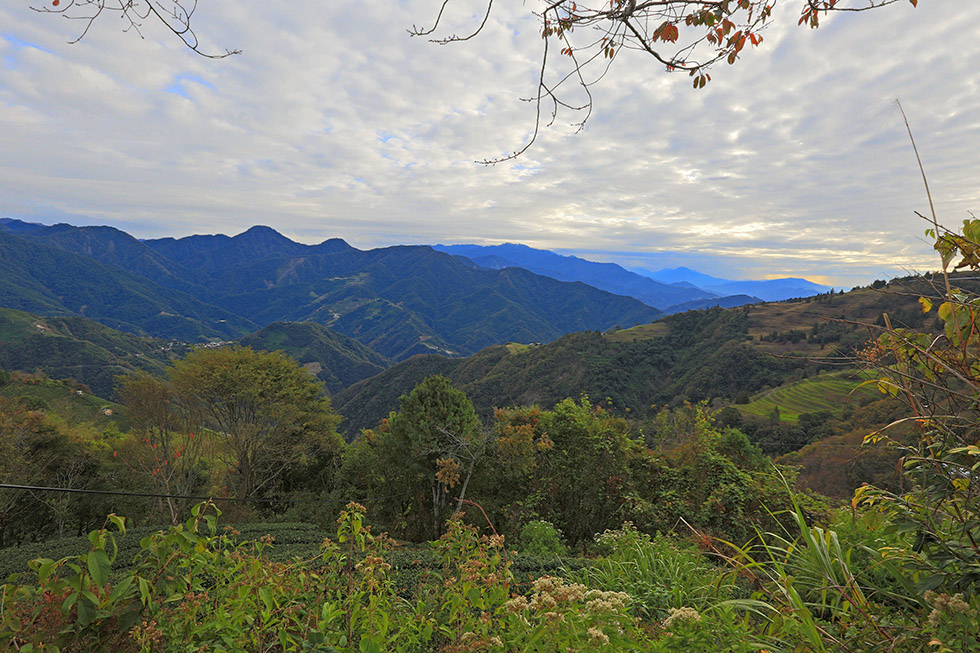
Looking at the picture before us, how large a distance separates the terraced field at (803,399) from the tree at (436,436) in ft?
129

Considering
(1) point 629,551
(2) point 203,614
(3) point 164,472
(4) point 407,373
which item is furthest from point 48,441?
(4) point 407,373

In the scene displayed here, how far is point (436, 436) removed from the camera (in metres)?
9.91

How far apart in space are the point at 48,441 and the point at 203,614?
59.0 feet

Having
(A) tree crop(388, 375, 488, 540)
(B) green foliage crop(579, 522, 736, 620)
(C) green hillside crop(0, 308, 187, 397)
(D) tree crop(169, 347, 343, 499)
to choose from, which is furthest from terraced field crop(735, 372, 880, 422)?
(C) green hillside crop(0, 308, 187, 397)

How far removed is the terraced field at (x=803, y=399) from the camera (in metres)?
40.9

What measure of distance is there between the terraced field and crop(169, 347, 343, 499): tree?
133 ft

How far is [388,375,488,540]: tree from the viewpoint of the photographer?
9.70 m

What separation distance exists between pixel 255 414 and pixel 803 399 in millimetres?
52607

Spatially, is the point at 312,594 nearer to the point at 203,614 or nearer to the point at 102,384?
the point at 203,614

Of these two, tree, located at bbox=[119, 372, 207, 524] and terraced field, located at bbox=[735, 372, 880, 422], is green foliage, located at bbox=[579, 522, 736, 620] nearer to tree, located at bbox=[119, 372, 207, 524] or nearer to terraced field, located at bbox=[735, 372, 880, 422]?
tree, located at bbox=[119, 372, 207, 524]

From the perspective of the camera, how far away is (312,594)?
7.41 feet

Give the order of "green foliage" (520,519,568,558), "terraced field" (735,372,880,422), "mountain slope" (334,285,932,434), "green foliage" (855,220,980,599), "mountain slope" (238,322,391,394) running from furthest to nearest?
"mountain slope" (238,322,391,394), "mountain slope" (334,285,932,434), "terraced field" (735,372,880,422), "green foliage" (520,519,568,558), "green foliage" (855,220,980,599)

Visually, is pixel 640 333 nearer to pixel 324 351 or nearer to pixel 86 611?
pixel 86 611

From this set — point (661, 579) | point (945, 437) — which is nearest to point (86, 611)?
point (945, 437)
